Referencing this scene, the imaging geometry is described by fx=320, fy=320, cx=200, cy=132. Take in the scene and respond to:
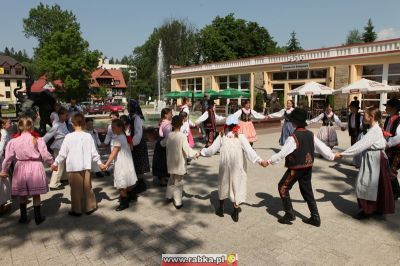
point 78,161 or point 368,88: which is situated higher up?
point 368,88

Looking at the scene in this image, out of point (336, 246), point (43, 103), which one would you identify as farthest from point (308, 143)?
point (43, 103)

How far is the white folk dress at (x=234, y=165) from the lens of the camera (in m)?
4.95

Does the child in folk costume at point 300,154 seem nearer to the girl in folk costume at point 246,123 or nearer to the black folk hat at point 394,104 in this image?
the black folk hat at point 394,104

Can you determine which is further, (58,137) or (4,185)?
(58,137)

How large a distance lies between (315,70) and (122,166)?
908 inches

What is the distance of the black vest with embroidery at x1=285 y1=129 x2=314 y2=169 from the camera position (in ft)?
15.0

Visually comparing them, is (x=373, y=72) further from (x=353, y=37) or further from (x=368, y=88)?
(x=353, y=37)

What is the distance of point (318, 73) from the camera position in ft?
82.4

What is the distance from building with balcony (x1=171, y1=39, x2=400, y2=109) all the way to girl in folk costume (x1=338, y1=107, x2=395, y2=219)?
13221 millimetres

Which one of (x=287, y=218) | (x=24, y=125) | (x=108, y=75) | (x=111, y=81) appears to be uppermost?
(x=108, y=75)

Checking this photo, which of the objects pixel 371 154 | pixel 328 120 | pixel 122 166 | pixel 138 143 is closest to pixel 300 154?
pixel 371 154

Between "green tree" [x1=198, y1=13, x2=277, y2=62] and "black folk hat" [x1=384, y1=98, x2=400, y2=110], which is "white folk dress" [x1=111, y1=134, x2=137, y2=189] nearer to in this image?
"black folk hat" [x1=384, y1=98, x2=400, y2=110]

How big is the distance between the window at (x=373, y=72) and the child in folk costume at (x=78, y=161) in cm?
2145

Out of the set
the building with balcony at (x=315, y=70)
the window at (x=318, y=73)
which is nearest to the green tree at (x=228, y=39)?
the building with balcony at (x=315, y=70)
